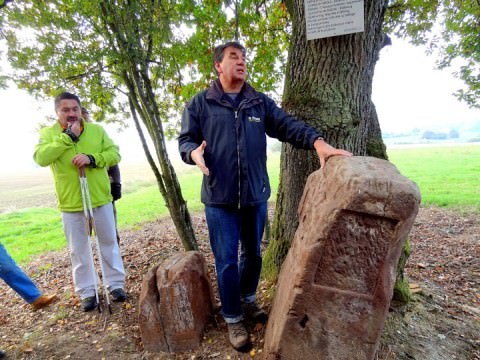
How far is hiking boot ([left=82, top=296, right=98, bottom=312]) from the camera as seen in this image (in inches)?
133

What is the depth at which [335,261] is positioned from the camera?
6.40 ft

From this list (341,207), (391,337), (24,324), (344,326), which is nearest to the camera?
(341,207)

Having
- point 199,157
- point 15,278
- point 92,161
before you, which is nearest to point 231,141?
point 199,157

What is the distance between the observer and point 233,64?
8.20 ft

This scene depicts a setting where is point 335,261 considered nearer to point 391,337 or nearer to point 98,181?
point 391,337

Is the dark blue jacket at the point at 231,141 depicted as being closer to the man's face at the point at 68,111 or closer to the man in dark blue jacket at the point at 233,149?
the man in dark blue jacket at the point at 233,149

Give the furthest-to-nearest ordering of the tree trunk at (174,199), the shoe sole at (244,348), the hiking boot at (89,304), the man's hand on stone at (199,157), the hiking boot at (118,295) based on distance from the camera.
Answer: the tree trunk at (174,199) < the hiking boot at (118,295) < the hiking boot at (89,304) < the shoe sole at (244,348) < the man's hand on stone at (199,157)

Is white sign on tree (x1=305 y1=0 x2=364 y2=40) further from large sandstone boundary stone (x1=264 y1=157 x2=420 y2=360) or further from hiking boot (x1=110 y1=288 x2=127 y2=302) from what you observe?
hiking boot (x1=110 y1=288 x2=127 y2=302)

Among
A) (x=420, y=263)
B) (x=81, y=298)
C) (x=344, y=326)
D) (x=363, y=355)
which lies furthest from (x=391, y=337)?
(x=81, y=298)

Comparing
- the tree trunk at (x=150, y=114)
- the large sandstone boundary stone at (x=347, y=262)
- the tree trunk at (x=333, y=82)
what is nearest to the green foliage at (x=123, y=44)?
the tree trunk at (x=150, y=114)

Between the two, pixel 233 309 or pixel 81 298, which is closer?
pixel 233 309

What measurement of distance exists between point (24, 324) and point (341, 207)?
3.61m

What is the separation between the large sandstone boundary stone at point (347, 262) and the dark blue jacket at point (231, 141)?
557mm

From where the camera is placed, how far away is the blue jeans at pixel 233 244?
2.52 m
